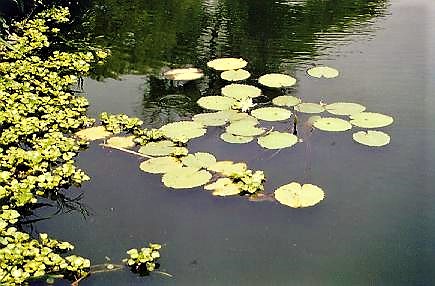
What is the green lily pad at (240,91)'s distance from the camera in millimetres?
2812

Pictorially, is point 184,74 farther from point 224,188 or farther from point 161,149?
point 224,188

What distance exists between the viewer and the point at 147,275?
5.88 feet

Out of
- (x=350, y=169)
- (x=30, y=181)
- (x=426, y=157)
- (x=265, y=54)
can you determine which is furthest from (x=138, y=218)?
(x=265, y=54)

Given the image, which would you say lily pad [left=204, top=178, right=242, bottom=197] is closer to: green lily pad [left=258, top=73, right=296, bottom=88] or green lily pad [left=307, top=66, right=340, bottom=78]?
green lily pad [left=258, top=73, right=296, bottom=88]

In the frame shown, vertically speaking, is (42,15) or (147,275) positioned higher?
(42,15)

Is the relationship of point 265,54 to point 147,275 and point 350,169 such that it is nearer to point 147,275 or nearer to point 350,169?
point 350,169

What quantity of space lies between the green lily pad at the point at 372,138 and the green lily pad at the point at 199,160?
0.60 meters

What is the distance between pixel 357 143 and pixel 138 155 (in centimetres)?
88

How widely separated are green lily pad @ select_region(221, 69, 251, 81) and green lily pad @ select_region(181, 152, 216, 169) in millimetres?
776

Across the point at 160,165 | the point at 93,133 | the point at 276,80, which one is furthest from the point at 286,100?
the point at 93,133

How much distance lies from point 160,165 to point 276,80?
928 mm

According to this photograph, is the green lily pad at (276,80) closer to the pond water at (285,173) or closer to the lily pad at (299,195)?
the pond water at (285,173)

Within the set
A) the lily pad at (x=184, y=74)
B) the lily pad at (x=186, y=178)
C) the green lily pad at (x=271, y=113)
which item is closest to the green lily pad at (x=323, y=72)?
the green lily pad at (x=271, y=113)

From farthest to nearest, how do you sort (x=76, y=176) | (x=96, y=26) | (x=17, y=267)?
1. (x=96, y=26)
2. (x=76, y=176)
3. (x=17, y=267)
